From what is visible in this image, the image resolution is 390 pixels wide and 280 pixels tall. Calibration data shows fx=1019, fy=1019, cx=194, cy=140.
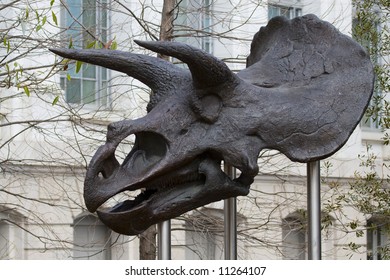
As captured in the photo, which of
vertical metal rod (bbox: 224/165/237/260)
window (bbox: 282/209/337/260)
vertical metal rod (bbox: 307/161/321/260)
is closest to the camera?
vertical metal rod (bbox: 307/161/321/260)

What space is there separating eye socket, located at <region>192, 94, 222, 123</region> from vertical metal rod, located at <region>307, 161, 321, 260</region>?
1.30 ft

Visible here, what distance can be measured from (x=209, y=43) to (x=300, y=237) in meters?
1.71

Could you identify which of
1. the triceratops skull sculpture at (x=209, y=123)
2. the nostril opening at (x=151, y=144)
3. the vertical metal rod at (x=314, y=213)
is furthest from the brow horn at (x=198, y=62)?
the vertical metal rod at (x=314, y=213)

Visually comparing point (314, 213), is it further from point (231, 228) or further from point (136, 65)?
point (136, 65)

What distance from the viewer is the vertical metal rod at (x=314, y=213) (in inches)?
102

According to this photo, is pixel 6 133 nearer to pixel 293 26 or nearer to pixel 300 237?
pixel 300 237

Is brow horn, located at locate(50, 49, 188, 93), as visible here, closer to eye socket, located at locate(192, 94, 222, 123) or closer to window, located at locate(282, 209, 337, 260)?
eye socket, located at locate(192, 94, 222, 123)

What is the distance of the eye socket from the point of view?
2.29 m

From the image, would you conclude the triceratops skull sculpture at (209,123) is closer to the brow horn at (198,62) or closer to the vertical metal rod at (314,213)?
the brow horn at (198,62)

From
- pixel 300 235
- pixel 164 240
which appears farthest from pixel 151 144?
pixel 300 235

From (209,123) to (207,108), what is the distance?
3cm

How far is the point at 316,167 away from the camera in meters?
2.58

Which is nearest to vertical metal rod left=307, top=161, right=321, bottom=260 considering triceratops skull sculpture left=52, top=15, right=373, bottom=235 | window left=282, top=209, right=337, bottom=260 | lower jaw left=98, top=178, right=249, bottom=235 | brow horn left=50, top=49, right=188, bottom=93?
triceratops skull sculpture left=52, top=15, right=373, bottom=235
